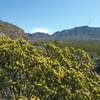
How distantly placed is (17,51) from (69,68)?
275cm

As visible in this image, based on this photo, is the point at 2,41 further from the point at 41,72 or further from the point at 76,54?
the point at 76,54

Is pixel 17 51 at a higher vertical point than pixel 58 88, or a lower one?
higher

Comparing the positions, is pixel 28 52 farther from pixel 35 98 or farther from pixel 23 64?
pixel 35 98

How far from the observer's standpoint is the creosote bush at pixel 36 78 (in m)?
14.0

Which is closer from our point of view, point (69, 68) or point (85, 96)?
point (85, 96)

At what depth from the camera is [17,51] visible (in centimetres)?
1430

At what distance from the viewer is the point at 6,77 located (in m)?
14.0

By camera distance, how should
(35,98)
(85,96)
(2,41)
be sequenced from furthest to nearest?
(2,41), (85,96), (35,98)

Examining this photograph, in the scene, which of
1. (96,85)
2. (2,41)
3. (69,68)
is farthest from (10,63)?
(96,85)

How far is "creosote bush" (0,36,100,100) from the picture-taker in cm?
1395

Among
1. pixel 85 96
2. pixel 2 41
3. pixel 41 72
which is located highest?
pixel 2 41

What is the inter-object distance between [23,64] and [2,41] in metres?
2.17

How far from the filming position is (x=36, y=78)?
14.3 meters

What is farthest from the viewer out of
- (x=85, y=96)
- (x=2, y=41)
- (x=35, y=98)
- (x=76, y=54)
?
(x=76, y=54)
